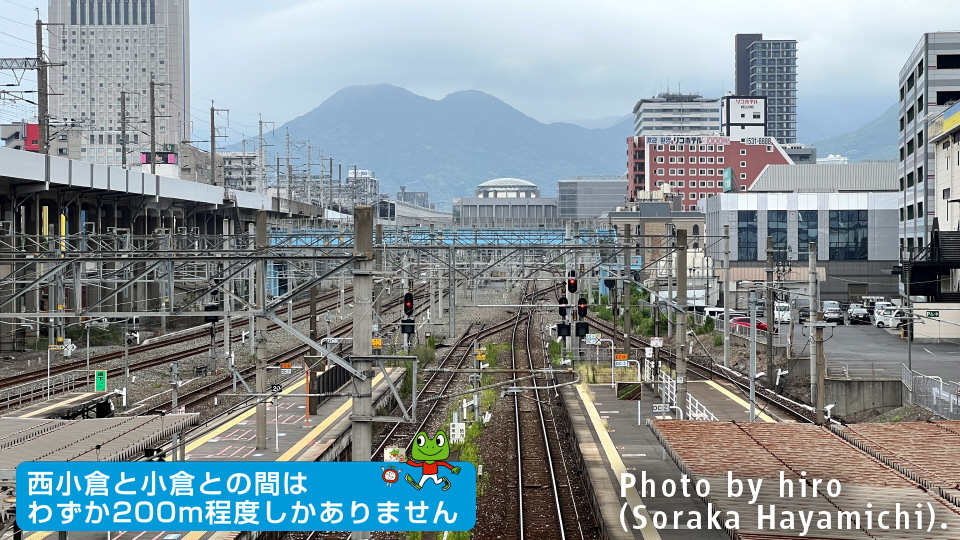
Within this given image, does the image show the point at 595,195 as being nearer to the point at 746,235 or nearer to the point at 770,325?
the point at 746,235

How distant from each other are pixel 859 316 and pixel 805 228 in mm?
15534

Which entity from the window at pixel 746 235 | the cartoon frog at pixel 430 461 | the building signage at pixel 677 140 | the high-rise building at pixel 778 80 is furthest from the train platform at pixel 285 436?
the high-rise building at pixel 778 80

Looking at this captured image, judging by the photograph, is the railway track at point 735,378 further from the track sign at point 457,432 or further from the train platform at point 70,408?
the train platform at point 70,408

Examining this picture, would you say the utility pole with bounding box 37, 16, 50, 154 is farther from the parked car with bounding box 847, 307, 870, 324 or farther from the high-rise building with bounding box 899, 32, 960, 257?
the high-rise building with bounding box 899, 32, 960, 257

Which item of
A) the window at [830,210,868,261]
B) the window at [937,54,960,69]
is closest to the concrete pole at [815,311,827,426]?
the window at [937,54,960,69]

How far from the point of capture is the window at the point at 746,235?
56.8 meters

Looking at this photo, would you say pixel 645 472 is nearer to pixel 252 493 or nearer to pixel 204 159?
pixel 252 493

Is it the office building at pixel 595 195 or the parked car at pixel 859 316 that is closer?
the parked car at pixel 859 316

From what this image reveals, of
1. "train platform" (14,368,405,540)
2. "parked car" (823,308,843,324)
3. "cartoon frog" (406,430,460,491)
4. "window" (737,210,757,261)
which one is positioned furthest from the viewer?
"window" (737,210,757,261)

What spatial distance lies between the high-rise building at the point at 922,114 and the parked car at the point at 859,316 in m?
3.70

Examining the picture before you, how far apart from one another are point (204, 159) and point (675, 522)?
3724 inches

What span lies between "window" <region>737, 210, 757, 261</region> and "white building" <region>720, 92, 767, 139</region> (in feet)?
317

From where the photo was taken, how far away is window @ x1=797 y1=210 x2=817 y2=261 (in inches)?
2211

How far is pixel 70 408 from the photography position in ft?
59.6
